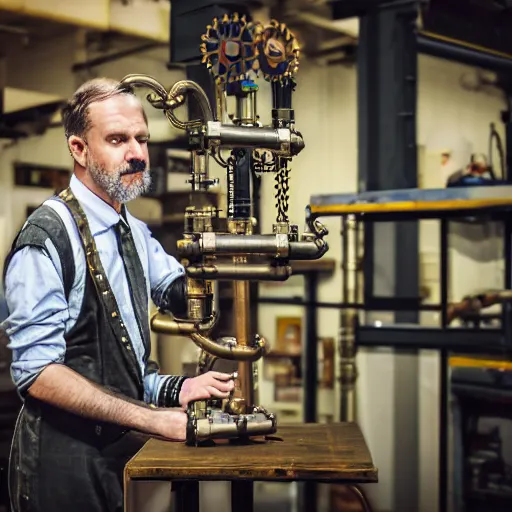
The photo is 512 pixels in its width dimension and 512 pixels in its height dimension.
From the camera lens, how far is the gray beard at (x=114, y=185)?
2178 millimetres

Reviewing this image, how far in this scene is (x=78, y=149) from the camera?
2.20 meters

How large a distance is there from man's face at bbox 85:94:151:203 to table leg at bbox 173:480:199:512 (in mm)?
787

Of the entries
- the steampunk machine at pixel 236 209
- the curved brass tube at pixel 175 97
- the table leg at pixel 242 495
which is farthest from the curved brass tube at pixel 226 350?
the curved brass tube at pixel 175 97

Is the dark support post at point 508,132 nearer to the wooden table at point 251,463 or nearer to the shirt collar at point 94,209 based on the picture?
the wooden table at point 251,463

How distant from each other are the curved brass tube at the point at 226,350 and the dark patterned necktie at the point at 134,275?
0.17 metres

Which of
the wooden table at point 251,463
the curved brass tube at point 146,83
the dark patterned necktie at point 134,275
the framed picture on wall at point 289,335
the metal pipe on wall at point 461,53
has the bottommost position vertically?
the wooden table at point 251,463

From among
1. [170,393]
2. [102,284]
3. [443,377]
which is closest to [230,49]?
[102,284]

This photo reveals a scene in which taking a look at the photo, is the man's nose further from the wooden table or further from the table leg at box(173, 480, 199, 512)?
the table leg at box(173, 480, 199, 512)

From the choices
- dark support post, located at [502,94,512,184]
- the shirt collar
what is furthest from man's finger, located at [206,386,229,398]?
dark support post, located at [502,94,512,184]

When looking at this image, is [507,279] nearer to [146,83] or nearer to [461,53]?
[461,53]

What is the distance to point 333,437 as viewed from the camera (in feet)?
6.72

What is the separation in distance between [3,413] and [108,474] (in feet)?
1.52

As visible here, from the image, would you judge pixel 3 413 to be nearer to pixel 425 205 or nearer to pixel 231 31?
pixel 231 31

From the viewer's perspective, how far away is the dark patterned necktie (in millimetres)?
2209
